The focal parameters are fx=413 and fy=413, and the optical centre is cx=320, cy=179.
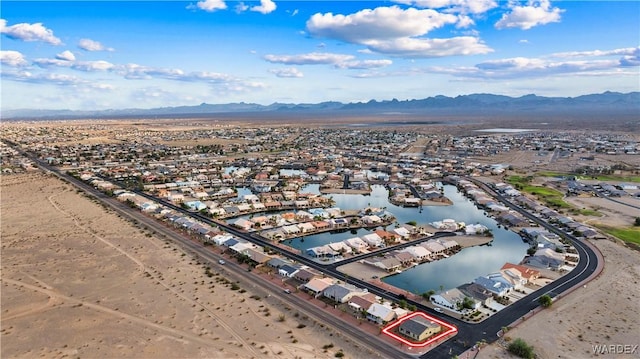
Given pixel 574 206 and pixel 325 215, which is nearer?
pixel 325 215

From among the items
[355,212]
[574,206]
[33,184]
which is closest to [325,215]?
[355,212]

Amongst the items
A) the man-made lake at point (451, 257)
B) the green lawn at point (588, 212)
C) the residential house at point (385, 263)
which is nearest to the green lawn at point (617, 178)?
the green lawn at point (588, 212)

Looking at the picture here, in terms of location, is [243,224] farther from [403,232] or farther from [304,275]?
[403,232]

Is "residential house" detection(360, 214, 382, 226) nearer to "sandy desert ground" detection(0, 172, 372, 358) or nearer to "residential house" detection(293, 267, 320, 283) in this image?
"residential house" detection(293, 267, 320, 283)

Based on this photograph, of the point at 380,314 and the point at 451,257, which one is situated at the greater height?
the point at 380,314

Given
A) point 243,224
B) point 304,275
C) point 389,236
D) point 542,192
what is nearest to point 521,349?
point 304,275

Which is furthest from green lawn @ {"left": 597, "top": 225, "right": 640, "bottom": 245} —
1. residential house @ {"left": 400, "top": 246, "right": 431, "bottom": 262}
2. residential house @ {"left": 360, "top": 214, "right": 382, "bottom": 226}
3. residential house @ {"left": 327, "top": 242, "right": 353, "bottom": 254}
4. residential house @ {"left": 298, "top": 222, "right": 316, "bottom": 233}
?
residential house @ {"left": 298, "top": 222, "right": 316, "bottom": 233}

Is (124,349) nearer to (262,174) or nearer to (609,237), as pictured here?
(609,237)
